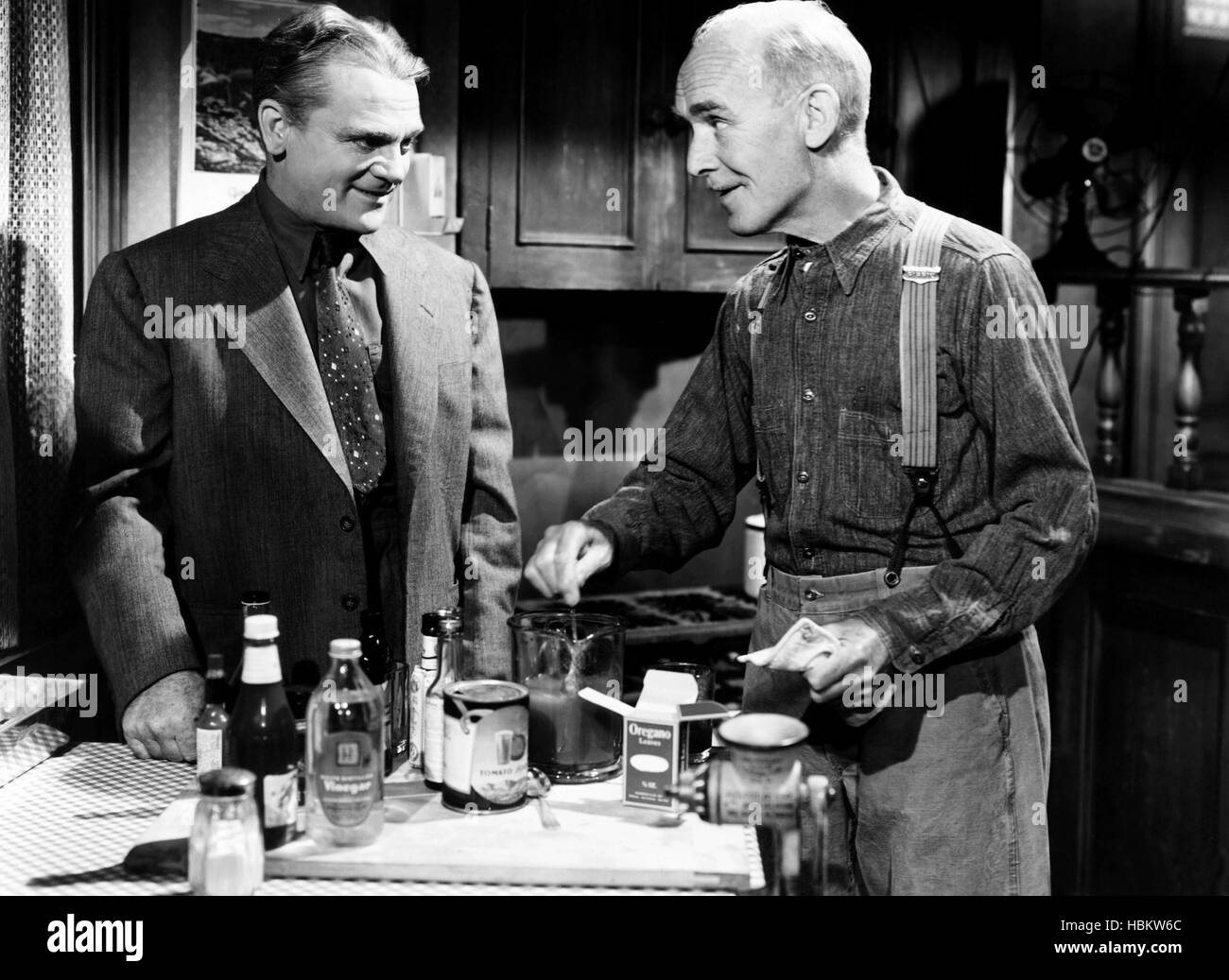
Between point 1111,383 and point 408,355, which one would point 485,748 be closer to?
point 408,355

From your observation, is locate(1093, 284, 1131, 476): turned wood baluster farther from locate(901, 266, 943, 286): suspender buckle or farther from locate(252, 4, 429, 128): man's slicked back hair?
locate(252, 4, 429, 128): man's slicked back hair

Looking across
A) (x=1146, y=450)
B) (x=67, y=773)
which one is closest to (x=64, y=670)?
(x=67, y=773)

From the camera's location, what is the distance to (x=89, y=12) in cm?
252

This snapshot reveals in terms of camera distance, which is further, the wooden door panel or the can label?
the wooden door panel

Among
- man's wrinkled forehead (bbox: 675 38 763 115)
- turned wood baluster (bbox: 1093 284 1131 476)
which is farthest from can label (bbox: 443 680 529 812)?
turned wood baluster (bbox: 1093 284 1131 476)

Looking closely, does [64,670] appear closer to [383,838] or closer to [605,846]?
[383,838]

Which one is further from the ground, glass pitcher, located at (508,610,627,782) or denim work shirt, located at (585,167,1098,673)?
denim work shirt, located at (585,167,1098,673)

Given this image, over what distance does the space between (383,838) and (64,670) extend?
1.20m

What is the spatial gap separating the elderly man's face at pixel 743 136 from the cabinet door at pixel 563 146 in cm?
150

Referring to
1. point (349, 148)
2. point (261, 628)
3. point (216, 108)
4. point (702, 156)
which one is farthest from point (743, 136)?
point (216, 108)

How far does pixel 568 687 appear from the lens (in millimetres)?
1657

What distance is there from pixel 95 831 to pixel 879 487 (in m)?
1.07

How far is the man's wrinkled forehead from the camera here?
1883 millimetres

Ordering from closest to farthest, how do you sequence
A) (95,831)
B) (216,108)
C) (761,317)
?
(95,831)
(761,317)
(216,108)
